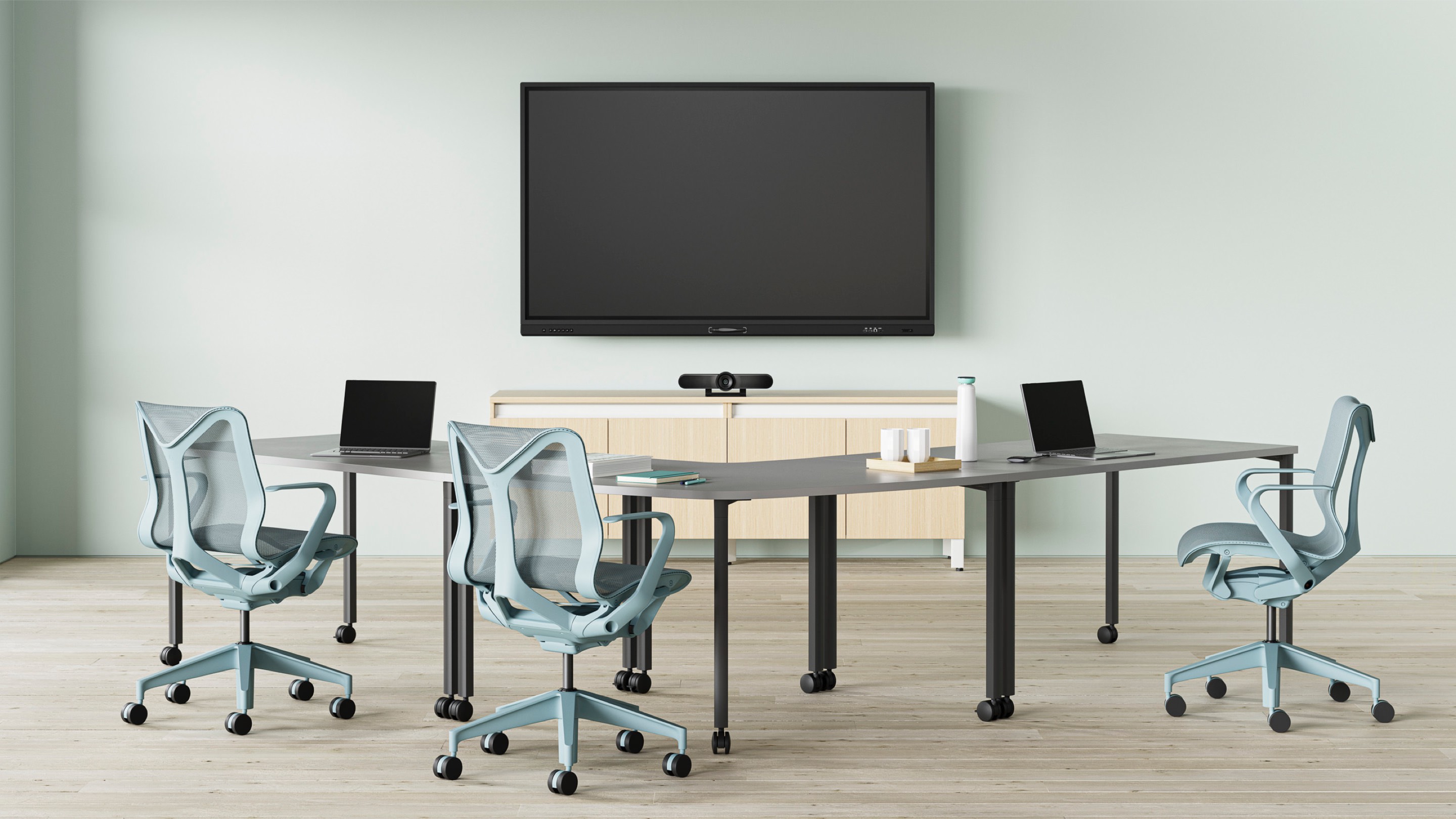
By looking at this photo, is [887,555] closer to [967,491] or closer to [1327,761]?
[967,491]

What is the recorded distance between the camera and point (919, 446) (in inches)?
141

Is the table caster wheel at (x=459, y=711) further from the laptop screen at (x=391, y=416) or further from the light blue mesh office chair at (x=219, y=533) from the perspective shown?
the laptop screen at (x=391, y=416)

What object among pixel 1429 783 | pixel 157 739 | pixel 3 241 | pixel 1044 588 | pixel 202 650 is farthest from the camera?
pixel 3 241

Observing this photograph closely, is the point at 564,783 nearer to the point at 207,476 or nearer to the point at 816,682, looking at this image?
the point at 816,682

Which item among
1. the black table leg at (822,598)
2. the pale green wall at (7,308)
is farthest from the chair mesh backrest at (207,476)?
the pale green wall at (7,308)

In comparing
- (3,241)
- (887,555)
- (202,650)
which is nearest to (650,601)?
(202,650)

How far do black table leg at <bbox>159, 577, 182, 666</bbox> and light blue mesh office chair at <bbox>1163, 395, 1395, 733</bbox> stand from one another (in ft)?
11.2

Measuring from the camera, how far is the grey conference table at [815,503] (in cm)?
321

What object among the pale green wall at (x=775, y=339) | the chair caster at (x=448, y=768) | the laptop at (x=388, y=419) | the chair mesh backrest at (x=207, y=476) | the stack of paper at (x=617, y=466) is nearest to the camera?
the chair caster at (x=448, y=768)

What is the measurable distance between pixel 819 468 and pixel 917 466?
1.05 ft

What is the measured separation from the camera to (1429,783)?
3041 millimetres

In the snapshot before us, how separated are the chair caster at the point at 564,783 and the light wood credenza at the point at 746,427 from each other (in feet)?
9.22

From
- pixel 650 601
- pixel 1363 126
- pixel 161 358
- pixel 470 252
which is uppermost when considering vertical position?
pixel 1363 126

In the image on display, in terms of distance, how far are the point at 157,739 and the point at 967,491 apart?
4.17m
